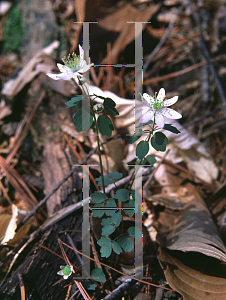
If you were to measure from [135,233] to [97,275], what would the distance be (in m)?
0.28

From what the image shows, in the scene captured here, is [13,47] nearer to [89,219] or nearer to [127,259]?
[89,219]

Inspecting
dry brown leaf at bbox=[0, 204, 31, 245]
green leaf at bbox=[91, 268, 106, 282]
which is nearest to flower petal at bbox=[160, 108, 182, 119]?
green leaf at bbox=[91, 268, 106, 282]

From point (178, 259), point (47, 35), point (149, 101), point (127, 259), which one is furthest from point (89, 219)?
point (47, 35)

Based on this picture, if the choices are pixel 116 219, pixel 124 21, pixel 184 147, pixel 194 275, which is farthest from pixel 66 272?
pixel 124 21

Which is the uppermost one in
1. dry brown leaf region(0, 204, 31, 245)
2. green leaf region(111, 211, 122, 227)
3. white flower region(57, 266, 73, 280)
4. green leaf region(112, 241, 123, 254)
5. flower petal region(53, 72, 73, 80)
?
flower petal region(53, 72, 73, 80)

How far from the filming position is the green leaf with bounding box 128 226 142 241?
1.11 m

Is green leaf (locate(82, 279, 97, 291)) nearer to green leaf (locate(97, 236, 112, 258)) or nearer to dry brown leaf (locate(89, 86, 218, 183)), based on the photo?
green leaf (locate(97, 236, 112, 258))

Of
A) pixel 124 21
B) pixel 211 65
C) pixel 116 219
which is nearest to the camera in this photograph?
pixel 116 219

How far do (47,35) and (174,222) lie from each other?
227 centimetres

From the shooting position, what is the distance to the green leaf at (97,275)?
1105 millimetres

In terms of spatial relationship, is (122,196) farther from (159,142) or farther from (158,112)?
(158,112)

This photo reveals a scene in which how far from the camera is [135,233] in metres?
1.13

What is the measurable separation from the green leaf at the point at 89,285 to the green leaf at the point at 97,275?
31mm

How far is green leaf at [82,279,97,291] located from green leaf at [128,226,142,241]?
30 cm
